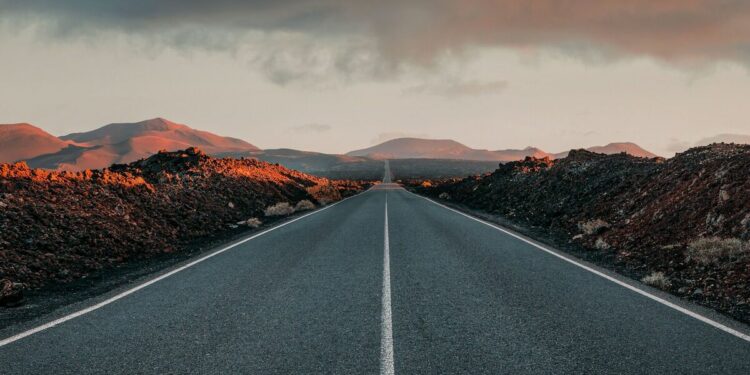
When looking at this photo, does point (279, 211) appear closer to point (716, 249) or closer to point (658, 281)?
point (658, 281)

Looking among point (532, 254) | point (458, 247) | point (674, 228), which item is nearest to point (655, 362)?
point (532, 254)

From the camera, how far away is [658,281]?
27.7 feet

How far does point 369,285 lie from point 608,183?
1590 cm

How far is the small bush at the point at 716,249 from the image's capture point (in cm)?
906

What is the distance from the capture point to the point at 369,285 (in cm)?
805

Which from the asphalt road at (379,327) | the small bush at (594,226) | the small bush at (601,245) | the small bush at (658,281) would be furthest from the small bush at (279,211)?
the small bush at (658,281)

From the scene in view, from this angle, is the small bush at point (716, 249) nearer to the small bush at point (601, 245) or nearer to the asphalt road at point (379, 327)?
the asphalt road at point (379, 327)

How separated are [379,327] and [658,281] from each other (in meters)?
5.82

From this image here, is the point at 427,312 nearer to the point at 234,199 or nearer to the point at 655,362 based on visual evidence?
the point at 655,362

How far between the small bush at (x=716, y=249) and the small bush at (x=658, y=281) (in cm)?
132

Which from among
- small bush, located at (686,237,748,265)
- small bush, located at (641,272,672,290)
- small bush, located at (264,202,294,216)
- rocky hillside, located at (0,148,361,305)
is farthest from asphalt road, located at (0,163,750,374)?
small bush, located at (264,202,294,216)

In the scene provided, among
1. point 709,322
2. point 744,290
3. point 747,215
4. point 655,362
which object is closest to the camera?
point 655,362

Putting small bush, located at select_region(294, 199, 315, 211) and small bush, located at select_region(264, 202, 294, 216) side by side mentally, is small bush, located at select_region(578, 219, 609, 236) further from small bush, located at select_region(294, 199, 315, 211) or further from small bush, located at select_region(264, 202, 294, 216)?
small bush, located at select_region(294, 199, 315, 211)

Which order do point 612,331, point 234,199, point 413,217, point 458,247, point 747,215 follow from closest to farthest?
1. point 612,331
2. point 747,215
3. point 458,247
4. point 413,217
5. point 234,199
